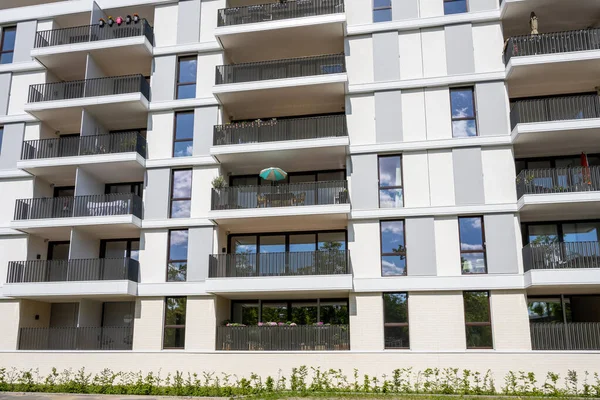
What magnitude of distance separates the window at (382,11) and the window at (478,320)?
11.3 metres

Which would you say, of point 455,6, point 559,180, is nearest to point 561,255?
point 559,180

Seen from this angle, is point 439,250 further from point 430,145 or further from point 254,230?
point 254,230

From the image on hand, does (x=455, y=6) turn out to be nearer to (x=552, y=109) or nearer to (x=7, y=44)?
(x=552, y=109)

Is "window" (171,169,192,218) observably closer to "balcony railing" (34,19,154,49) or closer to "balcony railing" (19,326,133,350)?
"balcony railing" (19,326,133,350)

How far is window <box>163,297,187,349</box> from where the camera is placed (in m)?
20.5

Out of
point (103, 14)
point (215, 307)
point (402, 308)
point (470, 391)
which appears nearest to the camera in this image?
point (470, 391)

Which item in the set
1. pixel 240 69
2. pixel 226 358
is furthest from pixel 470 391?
pixel 240 69

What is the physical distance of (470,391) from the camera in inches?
679

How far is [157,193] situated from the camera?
22.0 meters

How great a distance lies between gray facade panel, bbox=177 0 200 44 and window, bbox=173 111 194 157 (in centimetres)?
336

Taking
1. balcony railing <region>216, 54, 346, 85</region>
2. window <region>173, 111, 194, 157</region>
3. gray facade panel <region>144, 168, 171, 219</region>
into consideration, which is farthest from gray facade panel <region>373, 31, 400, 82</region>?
gray facade panel <region>144, 168, 171, 219</region>

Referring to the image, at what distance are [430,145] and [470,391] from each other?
344 inches

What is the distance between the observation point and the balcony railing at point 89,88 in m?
22.8

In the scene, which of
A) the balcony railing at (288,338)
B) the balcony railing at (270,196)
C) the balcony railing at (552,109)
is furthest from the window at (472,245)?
the balcony railing at (288,338)
